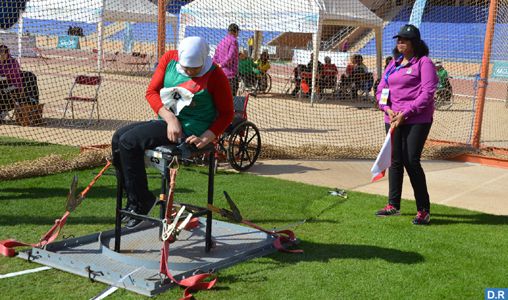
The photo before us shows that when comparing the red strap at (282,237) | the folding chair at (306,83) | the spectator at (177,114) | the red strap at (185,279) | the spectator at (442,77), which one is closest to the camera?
the red strap at (185,279)

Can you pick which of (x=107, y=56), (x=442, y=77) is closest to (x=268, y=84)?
(x=442, y=77)

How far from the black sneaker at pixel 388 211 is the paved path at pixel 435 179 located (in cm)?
98

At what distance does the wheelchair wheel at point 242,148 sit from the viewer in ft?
27.0

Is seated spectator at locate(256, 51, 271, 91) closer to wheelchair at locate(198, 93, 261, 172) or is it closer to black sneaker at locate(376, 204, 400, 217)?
wheelchair at locate(198, 93, 261, 172)

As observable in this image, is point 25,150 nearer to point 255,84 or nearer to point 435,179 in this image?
point 435,179

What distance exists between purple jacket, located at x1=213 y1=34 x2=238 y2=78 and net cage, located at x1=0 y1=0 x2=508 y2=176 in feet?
3.65

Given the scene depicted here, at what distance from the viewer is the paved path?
7590 mm

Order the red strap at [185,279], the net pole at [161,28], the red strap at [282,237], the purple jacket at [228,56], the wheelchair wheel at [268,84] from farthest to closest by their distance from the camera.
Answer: the wheelchair wheel at [268,84]
the purple jacket at [228,56]
the net pole at [161,28]
the red strap at [282,237]
the red strap at [185,279]

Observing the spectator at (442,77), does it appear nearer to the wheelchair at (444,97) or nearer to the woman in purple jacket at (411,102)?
the wheelchair at (444,97)

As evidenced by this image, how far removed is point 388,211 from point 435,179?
2.38 m

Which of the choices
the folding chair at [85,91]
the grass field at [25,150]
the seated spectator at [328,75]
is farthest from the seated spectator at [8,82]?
the seated spectator at [328,75]

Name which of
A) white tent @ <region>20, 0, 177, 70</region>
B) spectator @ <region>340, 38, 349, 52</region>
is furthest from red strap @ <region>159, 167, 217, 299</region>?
spectator @ <region>340, 38, 349, 52</region>

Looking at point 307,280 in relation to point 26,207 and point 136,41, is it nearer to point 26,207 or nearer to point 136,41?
point 26,207

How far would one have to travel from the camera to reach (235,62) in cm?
1071
